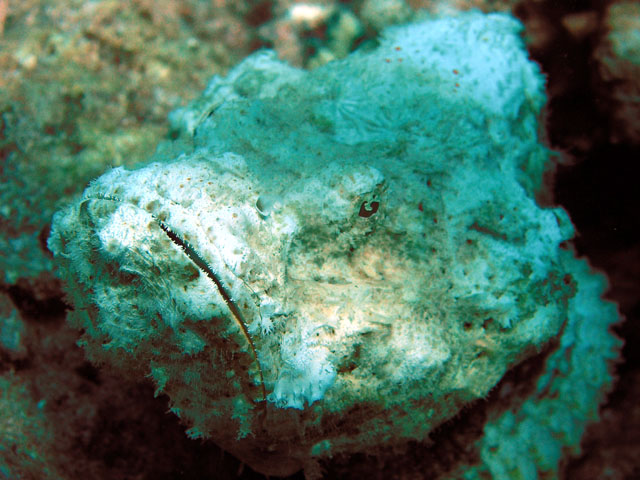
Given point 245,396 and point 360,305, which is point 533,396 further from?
point 245,396

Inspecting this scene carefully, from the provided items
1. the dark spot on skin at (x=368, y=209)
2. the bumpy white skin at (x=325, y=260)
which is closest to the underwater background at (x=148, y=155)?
the bumpy white skin at (x=325, y=260)

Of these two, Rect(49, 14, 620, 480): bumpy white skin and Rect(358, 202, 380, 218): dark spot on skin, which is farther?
Rect(358, 202, 380, 218): dark spot on skin

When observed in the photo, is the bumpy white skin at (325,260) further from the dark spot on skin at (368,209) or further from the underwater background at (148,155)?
the underwater background at (148,155)

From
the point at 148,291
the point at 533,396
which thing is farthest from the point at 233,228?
the point at 533,396

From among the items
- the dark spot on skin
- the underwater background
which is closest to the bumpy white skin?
the dark spot on skin

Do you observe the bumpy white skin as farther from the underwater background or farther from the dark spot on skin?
the underwater background

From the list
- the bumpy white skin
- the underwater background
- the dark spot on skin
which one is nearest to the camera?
the bumpy white skin

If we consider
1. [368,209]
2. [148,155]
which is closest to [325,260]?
[368,209]
